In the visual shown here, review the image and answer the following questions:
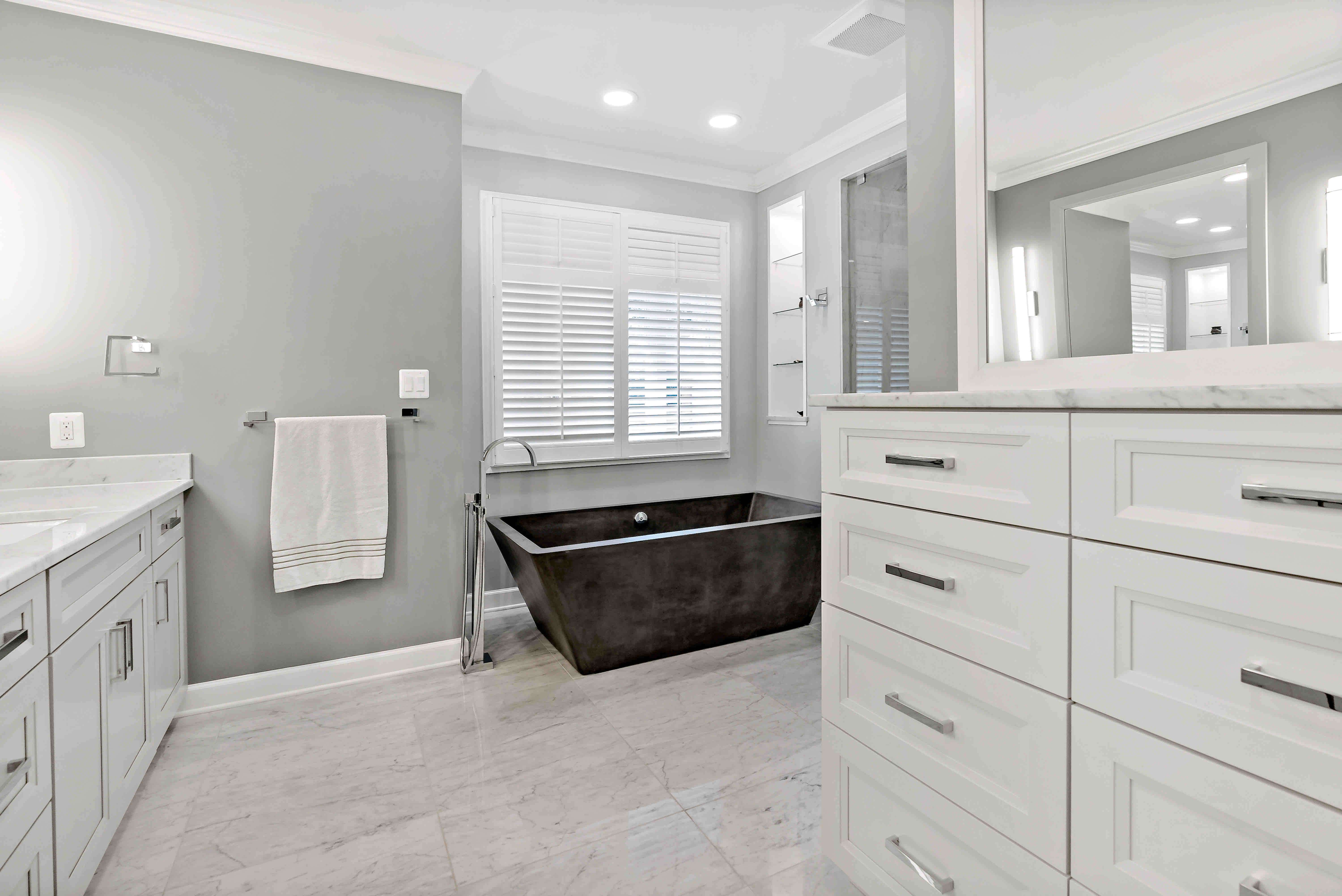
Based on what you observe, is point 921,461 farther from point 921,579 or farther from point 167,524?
point 167,524

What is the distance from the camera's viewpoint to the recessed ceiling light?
3.00 metres

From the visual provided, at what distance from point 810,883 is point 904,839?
36 cm

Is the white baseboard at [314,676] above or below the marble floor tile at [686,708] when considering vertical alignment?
above

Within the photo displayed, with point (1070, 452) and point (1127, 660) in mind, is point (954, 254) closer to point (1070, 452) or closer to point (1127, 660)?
point (1070, 452)

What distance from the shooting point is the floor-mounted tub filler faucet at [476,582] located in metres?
2.77

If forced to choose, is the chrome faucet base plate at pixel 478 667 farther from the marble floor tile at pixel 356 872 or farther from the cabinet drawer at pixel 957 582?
the cabinet drawer at pixel 957 582

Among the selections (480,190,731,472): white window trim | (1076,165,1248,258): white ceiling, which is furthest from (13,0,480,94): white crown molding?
(1076,165,1248,258): white ceiling

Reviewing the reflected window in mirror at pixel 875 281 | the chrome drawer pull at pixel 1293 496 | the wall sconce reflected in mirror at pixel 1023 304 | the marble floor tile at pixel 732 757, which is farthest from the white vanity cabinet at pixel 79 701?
the reflected window in mirror at pixel 875 281

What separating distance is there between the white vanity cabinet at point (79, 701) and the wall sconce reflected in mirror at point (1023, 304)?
77.0 inches

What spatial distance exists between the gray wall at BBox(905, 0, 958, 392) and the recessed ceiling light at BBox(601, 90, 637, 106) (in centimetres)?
156

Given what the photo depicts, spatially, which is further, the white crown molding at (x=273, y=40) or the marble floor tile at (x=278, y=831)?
the white crown molding at (x=273, y=40)

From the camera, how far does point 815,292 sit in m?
3.71

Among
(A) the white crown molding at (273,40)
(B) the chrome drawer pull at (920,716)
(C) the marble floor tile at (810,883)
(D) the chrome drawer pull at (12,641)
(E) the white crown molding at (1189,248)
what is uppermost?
(A) the white crown molding at (273,40)

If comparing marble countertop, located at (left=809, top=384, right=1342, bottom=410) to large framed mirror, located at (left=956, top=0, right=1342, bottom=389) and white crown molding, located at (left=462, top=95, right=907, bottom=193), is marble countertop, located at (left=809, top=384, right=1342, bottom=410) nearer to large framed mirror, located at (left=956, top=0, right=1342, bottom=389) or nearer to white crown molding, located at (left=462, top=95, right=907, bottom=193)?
large framed mirror, located at (left=956, top=0, right=1342, bottom=389)
